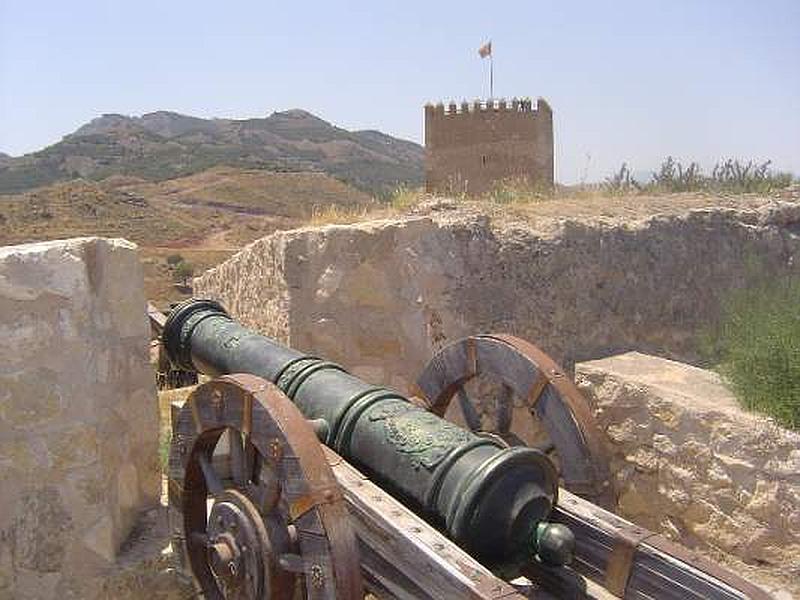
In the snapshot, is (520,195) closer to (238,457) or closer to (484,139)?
(238,457)

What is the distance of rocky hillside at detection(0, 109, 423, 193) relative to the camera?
59.1m

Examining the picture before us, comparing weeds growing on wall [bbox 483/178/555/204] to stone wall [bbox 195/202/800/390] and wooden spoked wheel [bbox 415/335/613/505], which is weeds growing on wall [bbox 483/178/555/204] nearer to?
stone wall [bbox 195/202/800/390]

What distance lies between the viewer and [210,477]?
2865mm

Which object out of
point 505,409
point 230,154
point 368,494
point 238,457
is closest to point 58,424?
point 238,457

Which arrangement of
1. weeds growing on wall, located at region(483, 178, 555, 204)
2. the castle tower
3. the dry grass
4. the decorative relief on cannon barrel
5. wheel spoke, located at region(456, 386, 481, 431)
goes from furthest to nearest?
1. the dry grass
2. the castle tower
3. weeds growing on wall, located at region(483, 178, 555, 204)
4. wheel spoke, located at region(456, 386, 481, 431)
5. the decorative relief on cannon barrel

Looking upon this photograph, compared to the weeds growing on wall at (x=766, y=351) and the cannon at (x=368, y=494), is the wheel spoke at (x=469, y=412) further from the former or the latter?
the weeds growing on wall at (x=766, y=351)

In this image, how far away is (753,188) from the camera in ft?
22.1

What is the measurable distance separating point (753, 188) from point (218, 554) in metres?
5.63

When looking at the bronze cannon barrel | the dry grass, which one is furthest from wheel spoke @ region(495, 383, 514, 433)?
the dry grass

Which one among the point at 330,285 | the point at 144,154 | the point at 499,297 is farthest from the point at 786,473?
the point at 144,154

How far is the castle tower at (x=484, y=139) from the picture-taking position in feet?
62.1

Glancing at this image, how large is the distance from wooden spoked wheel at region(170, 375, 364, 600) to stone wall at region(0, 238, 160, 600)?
48 cm

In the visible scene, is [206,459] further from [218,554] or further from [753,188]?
[753,188]

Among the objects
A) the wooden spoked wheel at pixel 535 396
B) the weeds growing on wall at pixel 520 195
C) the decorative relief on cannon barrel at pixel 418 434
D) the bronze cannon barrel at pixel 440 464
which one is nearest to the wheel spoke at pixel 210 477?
the bronze cannon barrel at pixel 440 464
